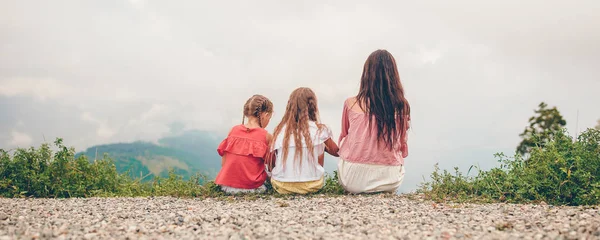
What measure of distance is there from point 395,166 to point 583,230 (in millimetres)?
3794

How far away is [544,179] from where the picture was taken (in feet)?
28.5

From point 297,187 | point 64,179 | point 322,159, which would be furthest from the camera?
point 64,179

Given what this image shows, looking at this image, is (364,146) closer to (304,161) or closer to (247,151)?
(304,161)

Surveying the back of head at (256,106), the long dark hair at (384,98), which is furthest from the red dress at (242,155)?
the long dark hair at (384,98)

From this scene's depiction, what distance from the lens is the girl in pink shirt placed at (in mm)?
8555

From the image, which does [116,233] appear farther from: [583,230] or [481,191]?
[481,191]

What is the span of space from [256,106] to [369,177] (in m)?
2.39

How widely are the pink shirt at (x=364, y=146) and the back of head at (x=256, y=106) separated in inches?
58.6

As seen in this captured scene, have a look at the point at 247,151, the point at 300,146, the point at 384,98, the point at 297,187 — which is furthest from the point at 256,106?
the point at 384,98

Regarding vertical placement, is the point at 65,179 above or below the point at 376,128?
below

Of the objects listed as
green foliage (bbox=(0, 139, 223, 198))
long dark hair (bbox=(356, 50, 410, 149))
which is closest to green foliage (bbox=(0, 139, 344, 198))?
green foliage (bbox=(0, 139, 223, 198))

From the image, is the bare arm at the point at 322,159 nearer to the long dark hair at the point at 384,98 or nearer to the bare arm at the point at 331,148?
the bare arm at the point at 331,148

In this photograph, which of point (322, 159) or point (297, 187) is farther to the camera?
point (322, 159)

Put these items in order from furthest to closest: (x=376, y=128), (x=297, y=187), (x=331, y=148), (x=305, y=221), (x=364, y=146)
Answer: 1. (x=331, y=148)
2. (x=297, y=187)
3. (x=364, y=146)
4. (x=376, y=128)
5. (x=305, y=221)
